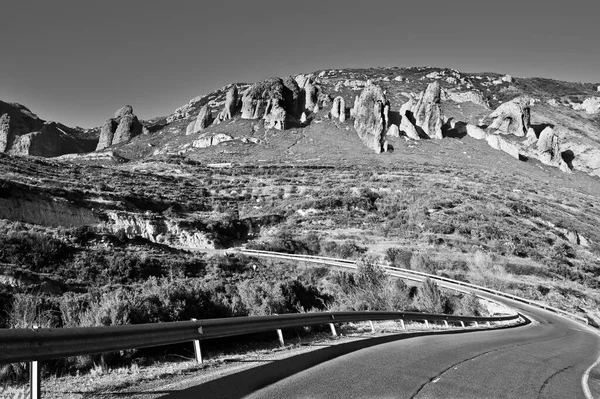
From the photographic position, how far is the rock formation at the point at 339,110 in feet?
417

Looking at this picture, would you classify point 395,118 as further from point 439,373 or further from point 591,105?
point 439,373

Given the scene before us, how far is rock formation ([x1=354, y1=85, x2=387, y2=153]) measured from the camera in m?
105

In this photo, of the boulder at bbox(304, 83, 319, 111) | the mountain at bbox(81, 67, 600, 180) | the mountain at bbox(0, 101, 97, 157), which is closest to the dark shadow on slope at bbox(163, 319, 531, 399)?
the mountain at bbox(81, 67, 600, 180)

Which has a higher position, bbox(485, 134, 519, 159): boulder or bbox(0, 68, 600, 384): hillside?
bbox(485, 134, 519, 159): boulder

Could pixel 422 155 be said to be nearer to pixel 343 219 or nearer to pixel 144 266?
pixel 343 219

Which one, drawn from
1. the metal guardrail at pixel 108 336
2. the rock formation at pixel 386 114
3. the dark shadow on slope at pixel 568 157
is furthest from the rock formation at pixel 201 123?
the metal guardrail at pixel 108 336

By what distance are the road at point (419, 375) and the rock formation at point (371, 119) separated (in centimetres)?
9385

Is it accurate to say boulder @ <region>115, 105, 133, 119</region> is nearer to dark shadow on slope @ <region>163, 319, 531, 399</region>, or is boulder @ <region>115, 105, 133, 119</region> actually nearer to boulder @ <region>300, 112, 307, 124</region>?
boulder @ <region>300, 112, 307, 124</region>

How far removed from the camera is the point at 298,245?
39312 millimetres

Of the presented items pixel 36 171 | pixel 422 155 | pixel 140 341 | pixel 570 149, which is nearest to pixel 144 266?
pixel 140 341

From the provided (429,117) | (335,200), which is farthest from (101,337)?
(429,117)

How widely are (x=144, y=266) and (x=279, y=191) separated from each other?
140 feet

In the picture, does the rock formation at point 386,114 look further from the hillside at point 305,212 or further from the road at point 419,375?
the road at point 419,375

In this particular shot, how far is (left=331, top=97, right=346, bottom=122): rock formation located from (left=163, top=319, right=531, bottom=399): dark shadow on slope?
405 feet
